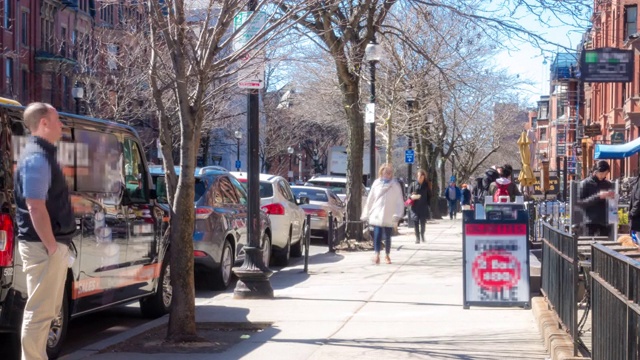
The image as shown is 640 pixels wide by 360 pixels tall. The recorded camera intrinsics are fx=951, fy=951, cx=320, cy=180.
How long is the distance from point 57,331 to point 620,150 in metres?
18.9

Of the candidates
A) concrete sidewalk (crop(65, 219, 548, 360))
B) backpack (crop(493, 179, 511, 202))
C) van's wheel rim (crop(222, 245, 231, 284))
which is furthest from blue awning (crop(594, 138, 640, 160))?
van's wheel rim (crop(222, 245, 231, 284))

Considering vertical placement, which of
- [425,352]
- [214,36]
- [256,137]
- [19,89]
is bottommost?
[425,352]

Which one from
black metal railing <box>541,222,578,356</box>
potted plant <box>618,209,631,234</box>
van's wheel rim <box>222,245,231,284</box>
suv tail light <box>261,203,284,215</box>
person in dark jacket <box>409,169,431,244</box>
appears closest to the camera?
black metal railing <box>541,222,578,356</box>

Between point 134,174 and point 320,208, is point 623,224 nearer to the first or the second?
point 320,208

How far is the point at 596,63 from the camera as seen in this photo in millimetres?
34188

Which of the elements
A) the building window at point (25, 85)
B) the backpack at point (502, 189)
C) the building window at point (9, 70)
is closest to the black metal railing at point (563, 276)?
the backpack at point (502, 189)

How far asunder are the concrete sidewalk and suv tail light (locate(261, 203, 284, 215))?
82.0 inches

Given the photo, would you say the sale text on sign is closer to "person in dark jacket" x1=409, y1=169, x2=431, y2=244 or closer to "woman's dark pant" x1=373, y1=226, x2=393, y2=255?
"woman's dark pant" x1=373, y1=226, x2=393, y2=255

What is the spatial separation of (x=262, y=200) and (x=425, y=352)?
948 cm

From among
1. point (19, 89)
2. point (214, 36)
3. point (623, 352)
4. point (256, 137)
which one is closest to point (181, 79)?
point (214, 36)

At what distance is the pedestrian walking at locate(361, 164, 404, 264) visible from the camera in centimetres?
1647

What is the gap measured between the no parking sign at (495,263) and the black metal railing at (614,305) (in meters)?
4.37

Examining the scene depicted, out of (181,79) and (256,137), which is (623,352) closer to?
(181,79)

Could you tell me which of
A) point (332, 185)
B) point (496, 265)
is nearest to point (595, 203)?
point (496, 265)
